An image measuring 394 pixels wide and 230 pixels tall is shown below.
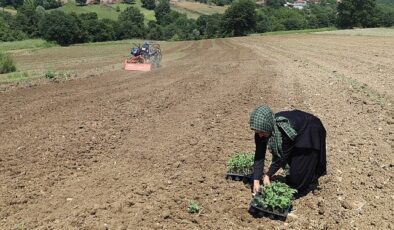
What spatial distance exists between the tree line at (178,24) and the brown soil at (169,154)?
199 ft

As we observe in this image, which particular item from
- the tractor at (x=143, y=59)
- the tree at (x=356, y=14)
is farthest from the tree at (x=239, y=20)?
the tractor at (x=143, y=59)

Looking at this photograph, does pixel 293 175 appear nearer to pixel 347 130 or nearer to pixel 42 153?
pixel 347 130

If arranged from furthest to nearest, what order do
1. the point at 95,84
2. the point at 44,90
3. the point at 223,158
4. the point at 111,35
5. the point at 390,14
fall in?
the point at 390,14 < the point at 111,35 < the point at 95,84 < the point at 44,90 < the point at 223,158

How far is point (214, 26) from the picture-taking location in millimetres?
90812

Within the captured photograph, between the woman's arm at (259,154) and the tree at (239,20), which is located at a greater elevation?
A: the woman's arm at (259,154)

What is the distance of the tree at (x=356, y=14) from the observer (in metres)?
90.0

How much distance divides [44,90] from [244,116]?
7050 millimetres

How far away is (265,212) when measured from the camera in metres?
5.40

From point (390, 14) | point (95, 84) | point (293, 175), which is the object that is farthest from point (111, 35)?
point (293, 175)

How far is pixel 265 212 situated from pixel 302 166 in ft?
2.51

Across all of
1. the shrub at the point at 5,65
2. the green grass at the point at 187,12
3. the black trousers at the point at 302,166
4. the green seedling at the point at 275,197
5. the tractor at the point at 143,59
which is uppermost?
the black trousers at the point at 302,166

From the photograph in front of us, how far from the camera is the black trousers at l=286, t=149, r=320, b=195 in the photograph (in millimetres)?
5637

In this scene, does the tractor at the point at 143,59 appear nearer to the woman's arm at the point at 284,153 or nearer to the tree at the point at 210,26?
the woman's arm at the point at 284,153

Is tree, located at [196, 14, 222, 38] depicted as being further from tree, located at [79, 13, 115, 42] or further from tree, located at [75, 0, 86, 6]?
tree, located at [75, 0, 86, 6]
